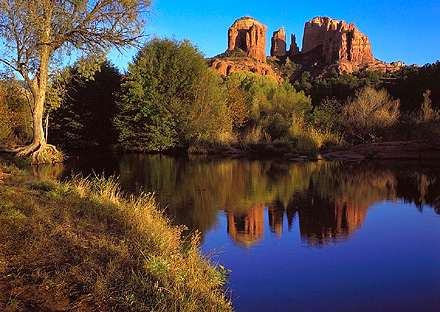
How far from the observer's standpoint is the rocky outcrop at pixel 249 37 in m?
144

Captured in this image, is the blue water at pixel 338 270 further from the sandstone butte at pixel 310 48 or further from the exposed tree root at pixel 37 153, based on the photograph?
the sandstone butte at pixel 310 48

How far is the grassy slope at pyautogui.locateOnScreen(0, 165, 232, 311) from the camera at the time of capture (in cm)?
381

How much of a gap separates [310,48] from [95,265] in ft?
522

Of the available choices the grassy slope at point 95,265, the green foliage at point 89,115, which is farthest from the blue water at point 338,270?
the green foliage at point 89,115

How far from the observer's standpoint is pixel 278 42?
16975 centimetres

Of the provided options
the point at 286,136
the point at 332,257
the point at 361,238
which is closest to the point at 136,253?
the point at 332,257

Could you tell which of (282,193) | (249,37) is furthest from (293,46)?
(282,193)

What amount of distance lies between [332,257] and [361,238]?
1624 mm

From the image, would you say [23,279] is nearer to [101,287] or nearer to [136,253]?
[101,287]

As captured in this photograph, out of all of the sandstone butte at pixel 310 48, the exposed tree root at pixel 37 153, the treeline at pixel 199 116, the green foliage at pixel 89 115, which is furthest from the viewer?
the sandstone butte at pixel 310 48

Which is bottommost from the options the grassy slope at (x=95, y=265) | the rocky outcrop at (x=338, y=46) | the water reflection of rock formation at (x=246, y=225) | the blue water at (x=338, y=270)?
the blue water at (x=338, y=270)

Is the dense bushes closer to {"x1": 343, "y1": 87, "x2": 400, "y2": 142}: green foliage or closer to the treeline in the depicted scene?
the treeline

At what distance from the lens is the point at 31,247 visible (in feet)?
16.2

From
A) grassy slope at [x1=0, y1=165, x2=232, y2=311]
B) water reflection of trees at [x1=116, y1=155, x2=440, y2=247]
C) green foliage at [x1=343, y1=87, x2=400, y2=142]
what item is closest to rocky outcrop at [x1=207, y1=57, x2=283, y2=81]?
green foliage at [x1=343, y1=87, x2=400, y2=142]
